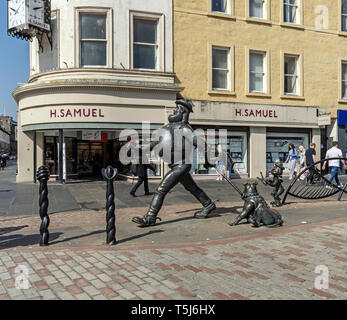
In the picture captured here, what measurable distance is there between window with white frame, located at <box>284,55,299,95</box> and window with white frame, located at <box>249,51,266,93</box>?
1.40 m

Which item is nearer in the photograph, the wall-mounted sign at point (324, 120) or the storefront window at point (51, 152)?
the storefront window at point (51, 152)

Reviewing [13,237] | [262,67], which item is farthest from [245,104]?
[13,237]

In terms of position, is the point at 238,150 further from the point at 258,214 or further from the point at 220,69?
the point at 258,214

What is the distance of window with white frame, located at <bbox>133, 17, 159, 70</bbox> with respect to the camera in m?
13.8

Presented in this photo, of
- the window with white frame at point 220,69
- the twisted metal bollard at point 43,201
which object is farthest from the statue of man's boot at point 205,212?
the window with white frame at point 220,69

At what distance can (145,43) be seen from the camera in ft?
45.4

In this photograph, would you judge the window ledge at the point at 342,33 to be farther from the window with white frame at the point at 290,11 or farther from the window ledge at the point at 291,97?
the window ledge at the point at 291,97

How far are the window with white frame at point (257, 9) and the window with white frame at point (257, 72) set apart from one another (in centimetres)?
186

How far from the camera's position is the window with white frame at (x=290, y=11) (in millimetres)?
16219

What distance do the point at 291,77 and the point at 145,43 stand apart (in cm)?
786

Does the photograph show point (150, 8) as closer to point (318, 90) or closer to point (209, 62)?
point (209, 62)

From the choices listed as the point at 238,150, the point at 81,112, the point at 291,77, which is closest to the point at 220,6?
the point at 291,77

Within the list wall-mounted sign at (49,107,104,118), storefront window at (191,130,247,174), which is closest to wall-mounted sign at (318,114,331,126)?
storefront window at (191,130,247,174)
